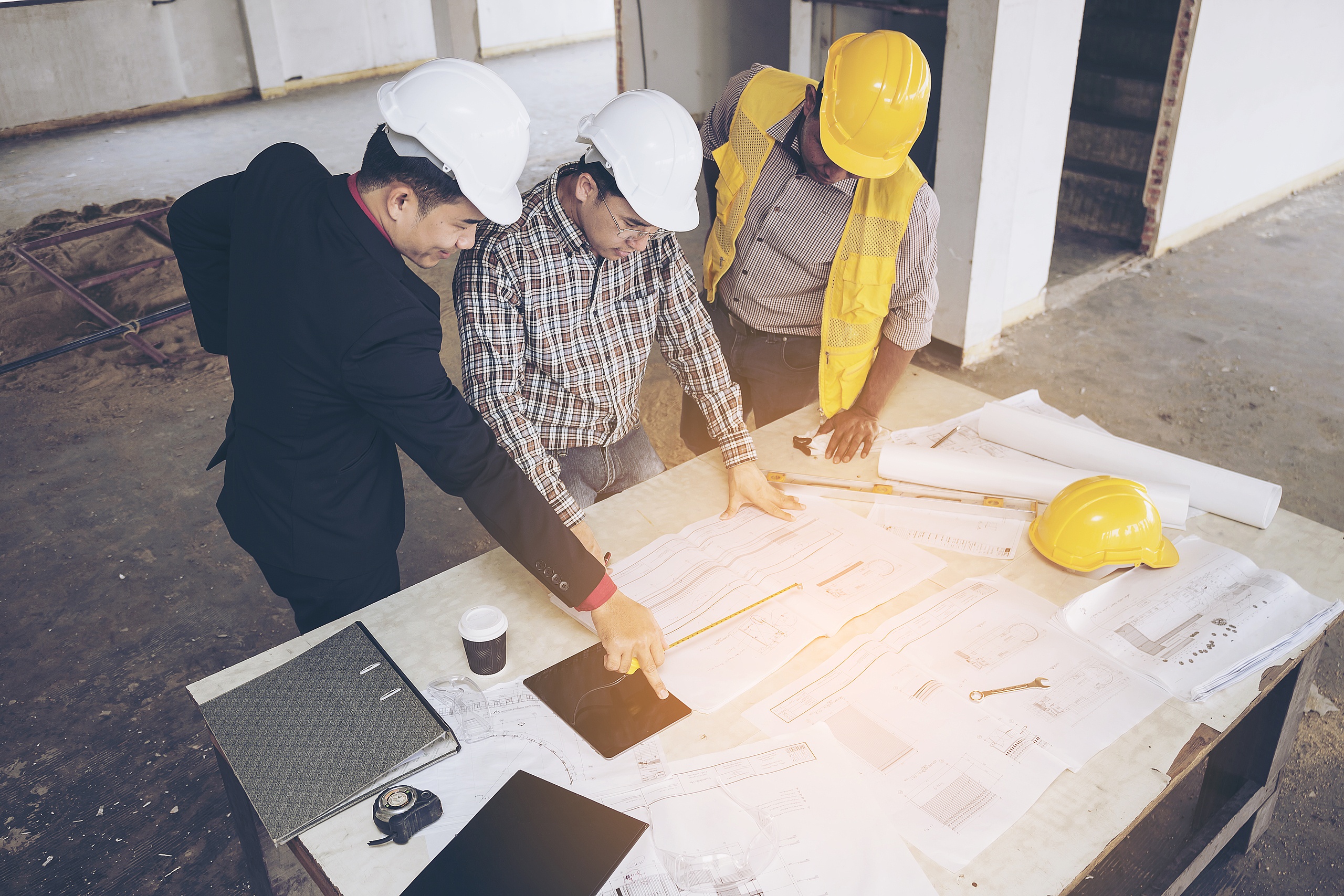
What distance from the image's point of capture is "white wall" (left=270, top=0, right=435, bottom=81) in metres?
9.86

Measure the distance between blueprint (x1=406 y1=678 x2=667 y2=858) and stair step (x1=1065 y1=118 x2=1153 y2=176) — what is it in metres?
5.87

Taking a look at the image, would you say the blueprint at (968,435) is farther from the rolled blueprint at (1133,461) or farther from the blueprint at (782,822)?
the blueprint at (782,822)

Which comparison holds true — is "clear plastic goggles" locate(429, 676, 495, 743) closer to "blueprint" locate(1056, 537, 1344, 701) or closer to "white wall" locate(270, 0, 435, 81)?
"blueprint" locate(1056, 537, 1344, 701)

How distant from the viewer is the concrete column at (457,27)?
6.99m

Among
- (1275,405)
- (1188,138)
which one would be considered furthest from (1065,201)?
(1275,405)

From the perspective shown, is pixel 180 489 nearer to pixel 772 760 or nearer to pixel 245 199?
pixel 245 199

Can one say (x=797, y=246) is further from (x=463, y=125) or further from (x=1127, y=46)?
(x=1127, y=46)

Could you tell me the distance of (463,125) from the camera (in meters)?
1.53

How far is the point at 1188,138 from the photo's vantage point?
568cm

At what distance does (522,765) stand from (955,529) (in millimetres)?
1119

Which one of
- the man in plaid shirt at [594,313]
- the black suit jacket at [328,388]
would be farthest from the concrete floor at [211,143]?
the black suit jacket at [328,388]

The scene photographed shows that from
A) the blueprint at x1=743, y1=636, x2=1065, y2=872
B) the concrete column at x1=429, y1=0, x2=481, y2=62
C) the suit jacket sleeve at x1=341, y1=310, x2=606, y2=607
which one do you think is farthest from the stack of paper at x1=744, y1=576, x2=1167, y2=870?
the concrete column at x1=429, y1=0, x2=481, y2=62

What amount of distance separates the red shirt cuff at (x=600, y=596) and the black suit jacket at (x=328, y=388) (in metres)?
0.02

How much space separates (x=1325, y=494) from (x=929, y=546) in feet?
8.94
